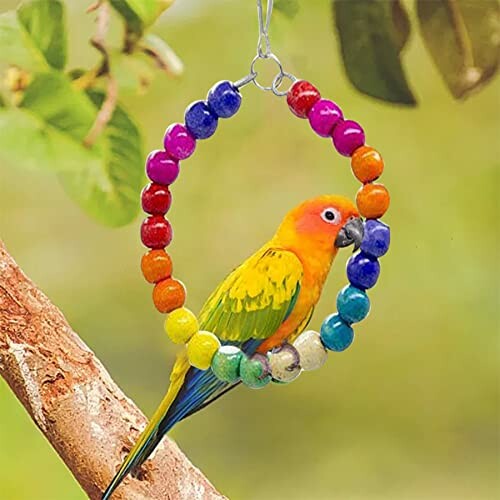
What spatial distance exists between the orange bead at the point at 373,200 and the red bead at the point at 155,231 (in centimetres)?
15

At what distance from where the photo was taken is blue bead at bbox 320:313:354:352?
679 millimetres

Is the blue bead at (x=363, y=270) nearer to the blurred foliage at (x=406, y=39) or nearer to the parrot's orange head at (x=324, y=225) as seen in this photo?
the parrot's orange head at (x=324, y=225)

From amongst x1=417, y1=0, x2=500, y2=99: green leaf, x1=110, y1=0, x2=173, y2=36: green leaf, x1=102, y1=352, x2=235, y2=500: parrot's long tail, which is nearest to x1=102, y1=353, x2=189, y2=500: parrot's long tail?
x1=102, y1=352, x2=235, y2=500: parrot's long tail

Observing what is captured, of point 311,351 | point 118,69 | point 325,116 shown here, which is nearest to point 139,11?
point 118,69

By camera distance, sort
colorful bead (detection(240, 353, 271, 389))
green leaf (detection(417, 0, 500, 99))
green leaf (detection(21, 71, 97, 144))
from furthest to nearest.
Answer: green leaf (detection(417, 0, 500, 99)) → green leaf (detection(21, 71, 97, 144)) → colorful bead (detection(240, 353, 271, 389))

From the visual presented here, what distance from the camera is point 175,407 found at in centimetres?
73

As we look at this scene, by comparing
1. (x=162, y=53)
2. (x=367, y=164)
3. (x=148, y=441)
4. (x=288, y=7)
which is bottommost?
(x=148, y=441)

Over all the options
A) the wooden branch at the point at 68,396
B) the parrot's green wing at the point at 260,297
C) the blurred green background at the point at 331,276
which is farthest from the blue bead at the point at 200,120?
the blurred green background at the point at 331,276

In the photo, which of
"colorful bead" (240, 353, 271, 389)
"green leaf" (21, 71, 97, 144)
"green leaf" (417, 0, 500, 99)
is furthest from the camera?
"green leaf" (417, 0, 500, 99)

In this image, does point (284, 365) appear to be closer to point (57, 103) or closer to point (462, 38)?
point (57, 103)

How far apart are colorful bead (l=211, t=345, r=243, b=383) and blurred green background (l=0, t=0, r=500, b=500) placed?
45 centimetres

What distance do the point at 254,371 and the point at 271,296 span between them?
0.20 feet

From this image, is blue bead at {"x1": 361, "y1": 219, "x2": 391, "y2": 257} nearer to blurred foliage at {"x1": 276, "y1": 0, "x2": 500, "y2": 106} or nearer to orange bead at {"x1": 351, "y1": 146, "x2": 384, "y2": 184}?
orange bead at {"x1": 351, "y1": 146, "x2": 384, "y2": 184}

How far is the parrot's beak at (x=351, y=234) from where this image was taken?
0.70 meters
